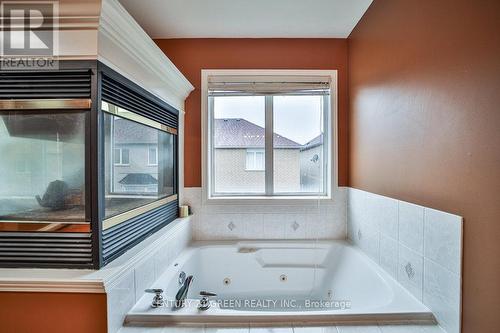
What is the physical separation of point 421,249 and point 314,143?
1.48 metres

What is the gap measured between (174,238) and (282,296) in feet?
3.62

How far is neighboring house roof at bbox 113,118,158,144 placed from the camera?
151 centimetres

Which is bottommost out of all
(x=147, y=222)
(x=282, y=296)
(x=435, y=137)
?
(x=282, y=296)

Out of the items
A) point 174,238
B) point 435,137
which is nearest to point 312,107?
point 435,137

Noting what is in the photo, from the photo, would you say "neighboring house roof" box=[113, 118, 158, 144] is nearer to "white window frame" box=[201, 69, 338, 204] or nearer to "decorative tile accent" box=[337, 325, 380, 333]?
"white window frame" box=[201, 69, 338, 204]

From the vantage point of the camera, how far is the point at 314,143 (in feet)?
8.86

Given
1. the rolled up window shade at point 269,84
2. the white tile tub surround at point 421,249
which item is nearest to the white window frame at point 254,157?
the rolled up window shade at point 269,84

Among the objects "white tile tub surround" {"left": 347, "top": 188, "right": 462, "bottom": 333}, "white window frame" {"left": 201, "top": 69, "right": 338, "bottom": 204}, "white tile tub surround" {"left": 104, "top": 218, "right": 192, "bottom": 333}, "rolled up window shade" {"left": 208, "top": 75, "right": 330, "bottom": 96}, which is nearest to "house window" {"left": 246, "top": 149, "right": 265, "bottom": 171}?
"white window frame" {"left": 201, "top": 69, "right": 338, "bottom": 204}

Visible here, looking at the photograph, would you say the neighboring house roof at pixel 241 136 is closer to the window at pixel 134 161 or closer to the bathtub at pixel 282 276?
the window at pixel 134 161

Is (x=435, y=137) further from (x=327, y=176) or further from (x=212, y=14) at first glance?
(x=212, y=14)

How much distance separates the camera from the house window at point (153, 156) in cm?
195

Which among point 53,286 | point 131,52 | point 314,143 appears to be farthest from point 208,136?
point 53,286

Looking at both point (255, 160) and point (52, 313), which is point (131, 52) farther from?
point (255, 160)

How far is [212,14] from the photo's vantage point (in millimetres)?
2129
